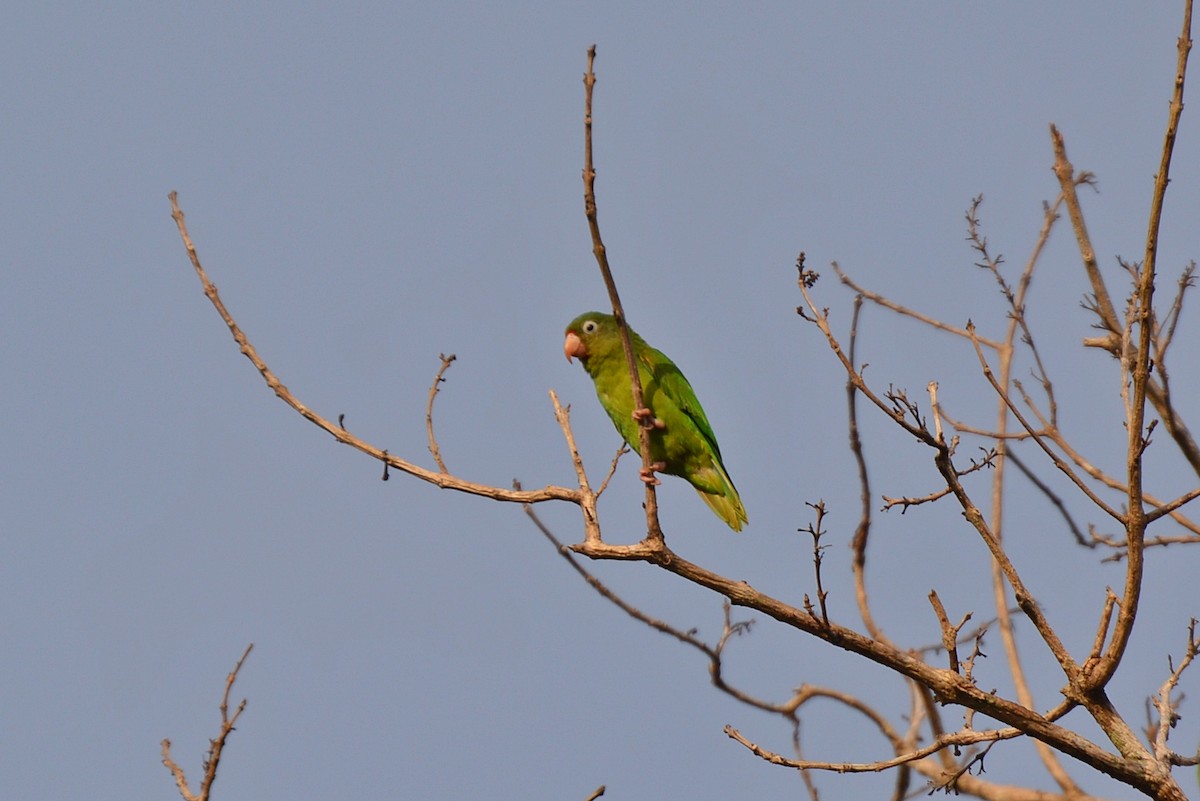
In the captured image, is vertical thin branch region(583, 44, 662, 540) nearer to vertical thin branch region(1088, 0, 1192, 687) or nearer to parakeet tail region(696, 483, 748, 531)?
vertical thin branch region(1088, 0, 1192, 687)

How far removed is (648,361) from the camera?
27.0 ft

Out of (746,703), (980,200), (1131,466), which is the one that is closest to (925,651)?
(746,703)

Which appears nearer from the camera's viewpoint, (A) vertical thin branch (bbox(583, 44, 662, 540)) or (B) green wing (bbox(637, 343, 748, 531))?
(A) vertical thin branch (bbox(583, 44, 662, 540))

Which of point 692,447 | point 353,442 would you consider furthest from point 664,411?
point 353,442

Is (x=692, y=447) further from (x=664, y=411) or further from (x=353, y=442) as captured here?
(x=353, y=442)

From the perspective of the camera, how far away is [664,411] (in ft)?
25.3

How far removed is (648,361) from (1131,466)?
4.45 meters

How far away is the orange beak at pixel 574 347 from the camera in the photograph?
8.45 m

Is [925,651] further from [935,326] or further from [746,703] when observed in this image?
[935,326]

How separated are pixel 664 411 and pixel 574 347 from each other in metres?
1.08

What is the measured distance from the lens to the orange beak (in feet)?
27.7

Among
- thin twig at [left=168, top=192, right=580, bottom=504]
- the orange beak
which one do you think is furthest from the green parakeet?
thin twig at [left=168, top=192, right=580, bottom=504]

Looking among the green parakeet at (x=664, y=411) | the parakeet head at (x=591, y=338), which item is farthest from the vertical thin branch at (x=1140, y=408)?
the parakeet head at (x=591, y=338)

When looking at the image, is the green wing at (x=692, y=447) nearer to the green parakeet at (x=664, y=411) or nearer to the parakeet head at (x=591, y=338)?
the green parakeet at (x=664, y=411)
